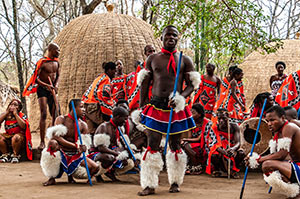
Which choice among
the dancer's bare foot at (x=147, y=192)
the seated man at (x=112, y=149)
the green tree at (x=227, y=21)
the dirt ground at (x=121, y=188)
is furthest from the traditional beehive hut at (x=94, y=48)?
the dancer's bare foot at (x=147, y=192)

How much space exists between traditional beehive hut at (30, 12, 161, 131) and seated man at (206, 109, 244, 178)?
3910mm

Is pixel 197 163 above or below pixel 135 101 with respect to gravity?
below

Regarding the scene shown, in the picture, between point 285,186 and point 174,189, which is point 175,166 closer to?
point 174,189

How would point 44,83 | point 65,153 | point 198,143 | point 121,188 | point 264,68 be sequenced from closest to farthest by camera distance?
point 121,188, point 65,153, point 198,143, point 44,83, point 264,68

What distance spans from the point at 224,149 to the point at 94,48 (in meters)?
4.77

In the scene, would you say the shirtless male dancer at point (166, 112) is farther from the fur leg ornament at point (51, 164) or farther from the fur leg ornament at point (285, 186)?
the fur leg ornament at point (51, 164)

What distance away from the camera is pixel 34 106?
980cm

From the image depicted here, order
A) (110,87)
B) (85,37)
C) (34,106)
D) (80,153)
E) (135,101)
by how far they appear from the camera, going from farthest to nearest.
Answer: (34,106) < (85,37) < (110,87) < (135,101) < (80,153)

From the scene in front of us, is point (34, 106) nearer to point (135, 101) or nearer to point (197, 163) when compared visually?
point (135, 101)

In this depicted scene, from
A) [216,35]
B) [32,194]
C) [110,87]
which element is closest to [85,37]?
Result: [110,87]

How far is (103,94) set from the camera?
6.59 m

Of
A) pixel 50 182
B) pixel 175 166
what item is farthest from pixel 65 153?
pixel 175 166

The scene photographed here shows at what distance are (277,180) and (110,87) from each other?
385cm

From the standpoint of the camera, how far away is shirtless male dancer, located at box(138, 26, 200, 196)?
3.76m
